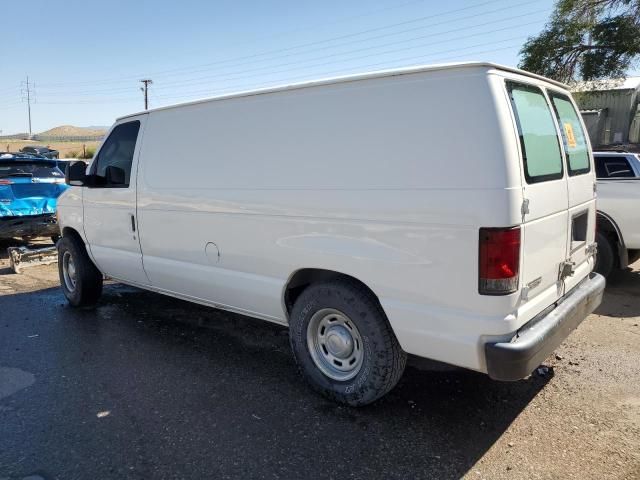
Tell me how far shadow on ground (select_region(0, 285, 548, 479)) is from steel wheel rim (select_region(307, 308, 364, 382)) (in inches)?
9.9

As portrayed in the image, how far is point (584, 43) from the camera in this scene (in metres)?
21.0

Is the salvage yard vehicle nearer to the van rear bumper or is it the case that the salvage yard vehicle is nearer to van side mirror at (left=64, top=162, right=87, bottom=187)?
van side mirror at (left=64, top=162, right=87, bottom=187)

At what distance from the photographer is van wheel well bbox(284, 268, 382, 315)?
3.60m

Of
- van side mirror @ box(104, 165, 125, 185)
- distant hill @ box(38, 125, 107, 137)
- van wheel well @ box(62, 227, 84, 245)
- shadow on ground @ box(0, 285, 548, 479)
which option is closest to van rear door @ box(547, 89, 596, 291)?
shadow on ground @ box(0, 285, 548, 479)

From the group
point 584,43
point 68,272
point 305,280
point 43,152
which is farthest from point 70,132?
point 305,280

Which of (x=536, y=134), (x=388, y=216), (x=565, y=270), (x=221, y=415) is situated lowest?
(x=221, y=415)

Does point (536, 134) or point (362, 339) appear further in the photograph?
point (362, 339)

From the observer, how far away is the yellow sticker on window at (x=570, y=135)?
12.4 feet

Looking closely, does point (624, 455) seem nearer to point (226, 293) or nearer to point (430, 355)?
point (430, 355)

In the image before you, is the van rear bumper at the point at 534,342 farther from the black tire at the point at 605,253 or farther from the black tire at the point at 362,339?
the black tire at the point at 605,253

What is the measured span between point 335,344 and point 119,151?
321 centimetres

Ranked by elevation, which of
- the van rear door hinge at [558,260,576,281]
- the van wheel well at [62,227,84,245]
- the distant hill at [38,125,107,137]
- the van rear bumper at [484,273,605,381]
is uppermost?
the distant hill at [38,125,107,137]

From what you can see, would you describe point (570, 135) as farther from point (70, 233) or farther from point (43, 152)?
point (43, 152)

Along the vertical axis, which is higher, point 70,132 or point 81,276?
point 70,132
